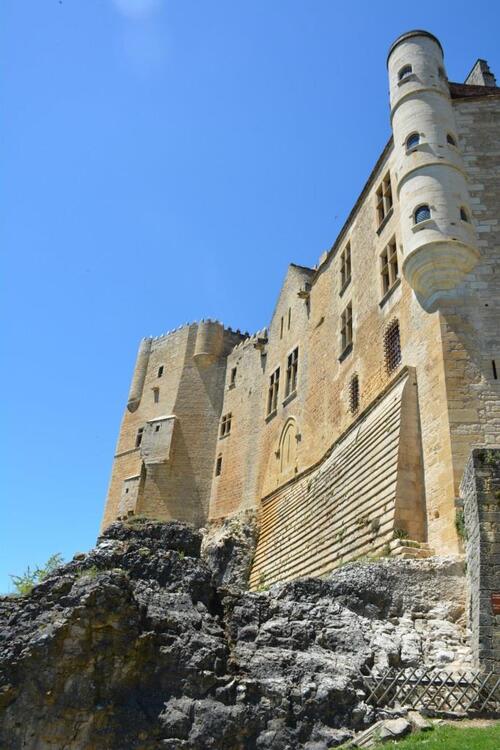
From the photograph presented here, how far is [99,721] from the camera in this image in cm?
873

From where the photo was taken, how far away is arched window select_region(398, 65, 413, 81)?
19219 millimetres

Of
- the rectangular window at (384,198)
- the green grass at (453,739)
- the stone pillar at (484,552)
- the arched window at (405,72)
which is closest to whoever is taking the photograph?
the green grass at (453,739)

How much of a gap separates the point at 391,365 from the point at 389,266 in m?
3.07

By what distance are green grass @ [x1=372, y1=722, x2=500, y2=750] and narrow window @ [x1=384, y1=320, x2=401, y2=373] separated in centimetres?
1062

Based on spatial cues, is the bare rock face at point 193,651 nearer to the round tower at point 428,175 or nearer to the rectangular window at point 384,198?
the round tower at point 428,175

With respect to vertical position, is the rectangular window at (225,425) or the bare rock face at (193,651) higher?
the rectangular window at (225,425)

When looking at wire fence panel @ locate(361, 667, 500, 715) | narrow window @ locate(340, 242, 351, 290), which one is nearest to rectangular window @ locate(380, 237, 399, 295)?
narrow window @ locate(340, 242, 351, 290)

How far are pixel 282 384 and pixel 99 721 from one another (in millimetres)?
20860

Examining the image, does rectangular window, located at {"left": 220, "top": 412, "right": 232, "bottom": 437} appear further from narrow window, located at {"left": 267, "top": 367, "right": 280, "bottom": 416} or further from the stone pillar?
the stone pillar

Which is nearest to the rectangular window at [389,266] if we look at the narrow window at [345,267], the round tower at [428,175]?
the round tower at [428,175]

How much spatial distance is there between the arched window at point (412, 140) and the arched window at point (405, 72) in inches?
83.5

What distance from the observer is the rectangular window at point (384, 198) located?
68.0ft

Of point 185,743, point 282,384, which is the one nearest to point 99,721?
point 185,743

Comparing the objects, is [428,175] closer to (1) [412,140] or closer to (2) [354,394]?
(1) [412,140]
